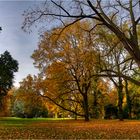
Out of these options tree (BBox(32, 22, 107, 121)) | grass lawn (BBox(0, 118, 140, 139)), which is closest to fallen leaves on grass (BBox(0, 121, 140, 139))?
grass lawn (BBox(0, 118, 140, 139))

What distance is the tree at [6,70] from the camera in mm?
67000

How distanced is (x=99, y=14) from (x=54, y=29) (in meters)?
6.66

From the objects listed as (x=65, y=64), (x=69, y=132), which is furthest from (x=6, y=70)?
(x=69, y=132)

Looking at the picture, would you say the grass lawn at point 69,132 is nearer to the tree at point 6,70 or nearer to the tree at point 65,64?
the tree at point 65,64

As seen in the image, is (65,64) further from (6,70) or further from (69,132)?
(69,132)

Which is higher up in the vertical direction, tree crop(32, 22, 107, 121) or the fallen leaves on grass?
tree crop(32, 22, 107, 121)

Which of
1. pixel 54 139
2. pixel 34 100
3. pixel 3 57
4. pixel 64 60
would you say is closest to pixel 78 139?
pixel 54 139

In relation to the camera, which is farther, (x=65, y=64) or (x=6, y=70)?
(x=6, y=70)

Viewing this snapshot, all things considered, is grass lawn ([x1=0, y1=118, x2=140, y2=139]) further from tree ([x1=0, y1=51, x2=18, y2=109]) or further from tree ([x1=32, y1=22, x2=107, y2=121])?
tree ([x1=0, y1=51, x2=18, y2=109])

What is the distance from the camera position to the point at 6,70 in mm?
68000

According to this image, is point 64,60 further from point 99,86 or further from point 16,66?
point 16,66

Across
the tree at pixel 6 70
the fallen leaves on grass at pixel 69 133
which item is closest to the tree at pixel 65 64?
the tree at pixel 6 70

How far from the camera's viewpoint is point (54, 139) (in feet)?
→ 58.9

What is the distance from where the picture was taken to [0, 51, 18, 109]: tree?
67.0 meters
